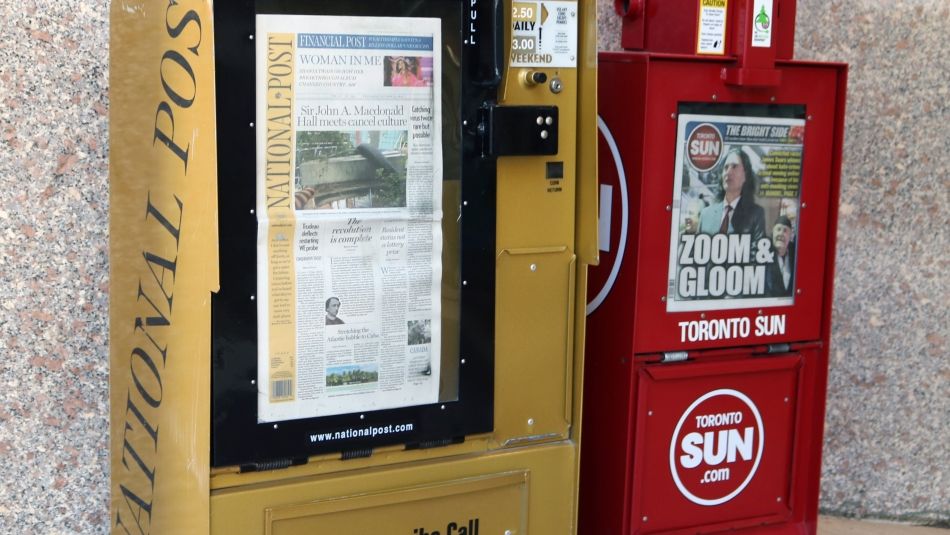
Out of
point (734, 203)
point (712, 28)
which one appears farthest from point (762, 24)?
point (734, 203)

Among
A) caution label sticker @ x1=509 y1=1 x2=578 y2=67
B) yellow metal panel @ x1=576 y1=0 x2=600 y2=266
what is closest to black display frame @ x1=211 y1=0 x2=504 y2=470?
caution label sticker @ x1=509 y1=1 x2=578 y2=67

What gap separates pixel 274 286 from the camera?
2475 mm

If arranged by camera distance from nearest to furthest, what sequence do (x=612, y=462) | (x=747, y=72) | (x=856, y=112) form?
(x=747, y=72)
(x=612, y=462)
(x=856, y=112)

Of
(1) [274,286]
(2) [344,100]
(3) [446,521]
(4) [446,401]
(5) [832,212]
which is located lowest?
(3) [446,521]

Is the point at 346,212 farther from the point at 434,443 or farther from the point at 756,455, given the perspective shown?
the point at 756,455

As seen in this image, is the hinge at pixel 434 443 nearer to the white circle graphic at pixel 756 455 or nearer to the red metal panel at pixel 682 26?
the white circle graphic at pixel 756 455

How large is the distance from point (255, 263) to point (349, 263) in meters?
0.24

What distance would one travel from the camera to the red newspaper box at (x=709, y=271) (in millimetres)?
2943

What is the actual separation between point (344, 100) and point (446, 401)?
2.77 ft

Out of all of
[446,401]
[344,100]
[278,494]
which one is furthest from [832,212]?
[278,494]

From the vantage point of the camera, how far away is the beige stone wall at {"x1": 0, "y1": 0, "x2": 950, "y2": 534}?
2934mm

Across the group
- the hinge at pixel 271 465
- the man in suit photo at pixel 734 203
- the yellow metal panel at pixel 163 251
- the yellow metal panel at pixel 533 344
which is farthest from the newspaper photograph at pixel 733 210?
the yellow metal panel at pixel 163 251

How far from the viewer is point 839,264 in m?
4.02

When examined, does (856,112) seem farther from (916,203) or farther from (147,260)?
(147,260)
